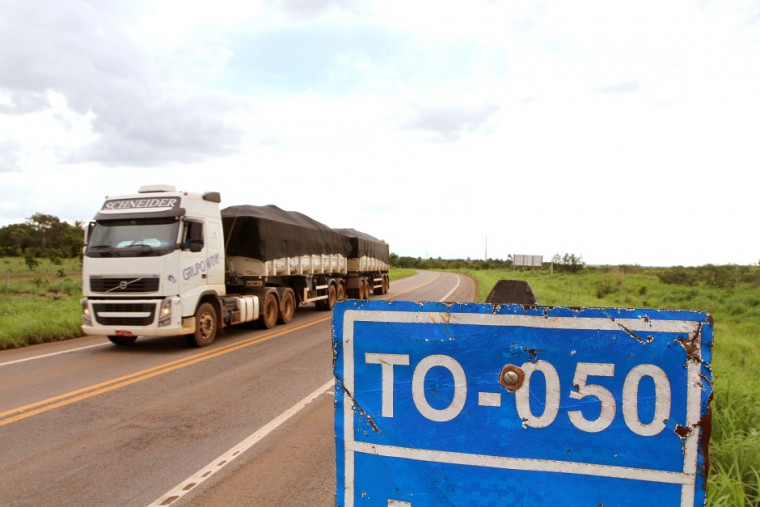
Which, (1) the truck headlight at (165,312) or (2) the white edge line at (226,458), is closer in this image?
(2) the white edge line at (226,458)

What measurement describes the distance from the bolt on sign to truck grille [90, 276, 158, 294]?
8554 mm

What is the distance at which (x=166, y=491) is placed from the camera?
3.89m

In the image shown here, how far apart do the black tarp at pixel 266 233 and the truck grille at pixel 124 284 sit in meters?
3.16

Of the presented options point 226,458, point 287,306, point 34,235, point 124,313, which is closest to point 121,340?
point 124,313

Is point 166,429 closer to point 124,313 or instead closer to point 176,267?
point 176,267

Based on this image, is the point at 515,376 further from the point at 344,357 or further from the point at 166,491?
the point at 166,491

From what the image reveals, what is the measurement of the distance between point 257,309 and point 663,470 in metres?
11.6

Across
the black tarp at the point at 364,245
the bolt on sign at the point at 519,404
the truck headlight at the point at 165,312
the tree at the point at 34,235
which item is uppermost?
the tree at the point at 34,235

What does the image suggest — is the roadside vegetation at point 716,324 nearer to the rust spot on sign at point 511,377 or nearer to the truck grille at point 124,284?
the truck grille at point 124,284

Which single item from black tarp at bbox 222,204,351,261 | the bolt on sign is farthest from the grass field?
black tarp at bbox 222,204,351,261

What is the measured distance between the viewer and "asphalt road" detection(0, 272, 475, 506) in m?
3.94

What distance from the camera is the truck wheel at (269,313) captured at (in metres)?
12.8

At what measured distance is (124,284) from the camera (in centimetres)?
946

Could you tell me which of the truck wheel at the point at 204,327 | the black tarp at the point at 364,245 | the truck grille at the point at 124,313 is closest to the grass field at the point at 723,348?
the truck grille at the point at 124,313
